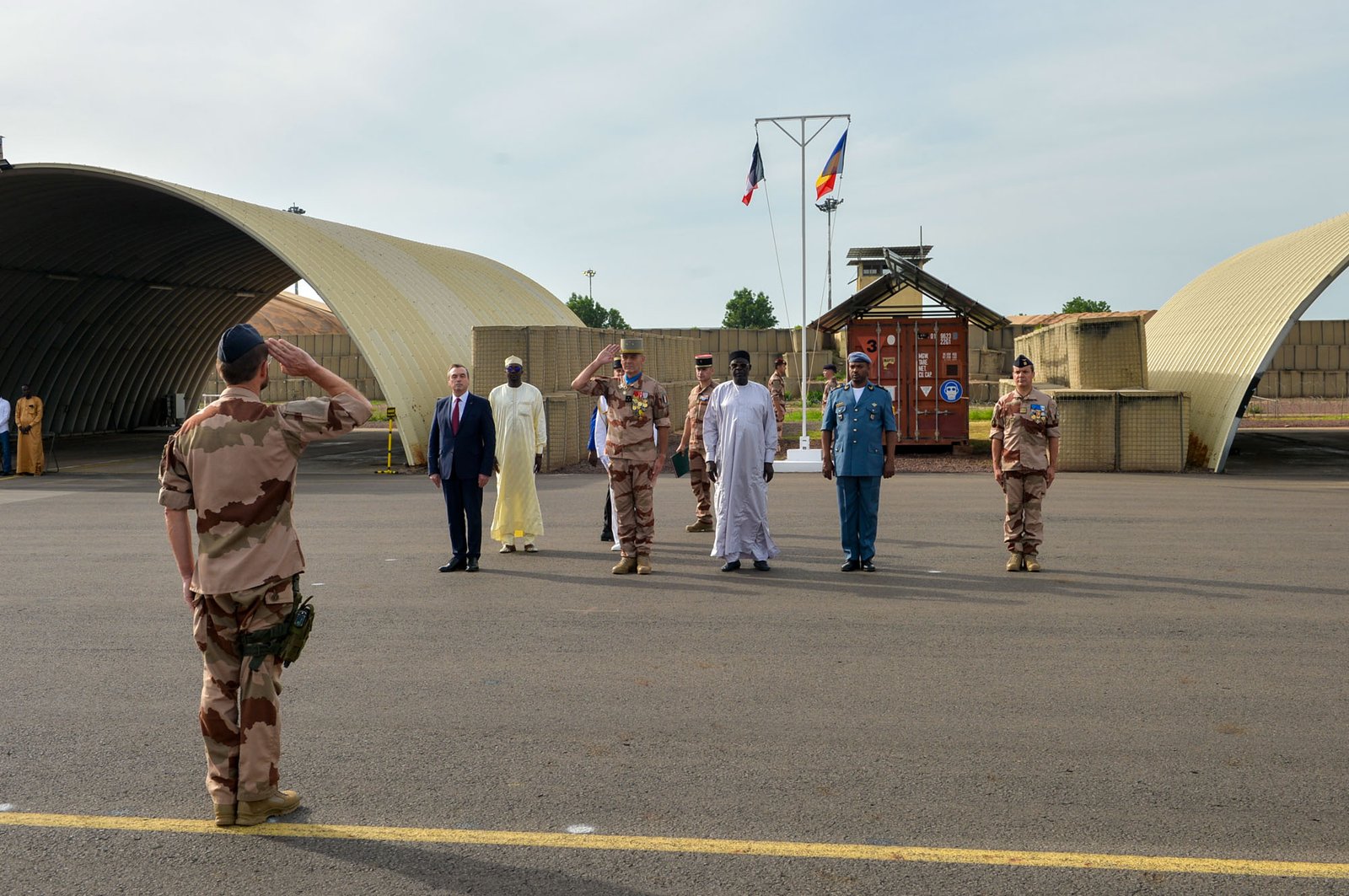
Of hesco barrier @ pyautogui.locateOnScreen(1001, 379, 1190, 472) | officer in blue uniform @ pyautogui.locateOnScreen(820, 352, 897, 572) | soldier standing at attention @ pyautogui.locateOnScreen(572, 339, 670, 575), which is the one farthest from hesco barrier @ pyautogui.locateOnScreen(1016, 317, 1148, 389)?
soldier standing at attention @ pyautogui.locateOnScreen(572, 339, 670, 575)

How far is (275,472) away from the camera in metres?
4.38

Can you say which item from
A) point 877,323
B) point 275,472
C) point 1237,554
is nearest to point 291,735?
point 275,472

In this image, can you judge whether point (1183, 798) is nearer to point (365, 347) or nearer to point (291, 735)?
point (291, 735)

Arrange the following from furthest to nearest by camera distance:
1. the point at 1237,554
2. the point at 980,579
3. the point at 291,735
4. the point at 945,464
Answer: the point at 945,464 < the point at 1237,554 < the point at 980,579 < the point at 291,735

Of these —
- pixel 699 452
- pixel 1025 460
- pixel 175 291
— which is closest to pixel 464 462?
pixel 699 452

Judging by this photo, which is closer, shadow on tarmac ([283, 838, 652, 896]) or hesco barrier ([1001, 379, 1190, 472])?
shadow on tarmac ([283, 838, 652, 896])

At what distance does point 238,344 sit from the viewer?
14.3ft

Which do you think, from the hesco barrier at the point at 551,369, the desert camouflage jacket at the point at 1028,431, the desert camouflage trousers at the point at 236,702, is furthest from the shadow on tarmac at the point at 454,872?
the hesco barrier at the point at 551,369

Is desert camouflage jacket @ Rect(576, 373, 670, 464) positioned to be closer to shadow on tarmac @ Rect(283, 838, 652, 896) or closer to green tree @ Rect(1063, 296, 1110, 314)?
shadow on tarmac @ Rect(283, 838, 652, 896)

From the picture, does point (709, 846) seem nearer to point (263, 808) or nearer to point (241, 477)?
point (263, 808)

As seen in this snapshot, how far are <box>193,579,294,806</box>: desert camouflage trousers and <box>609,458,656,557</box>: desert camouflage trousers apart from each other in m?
5.25

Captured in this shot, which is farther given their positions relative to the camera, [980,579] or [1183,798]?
[980,579]

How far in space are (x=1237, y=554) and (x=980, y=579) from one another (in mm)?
2637

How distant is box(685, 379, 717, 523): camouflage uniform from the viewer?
39.0ft
